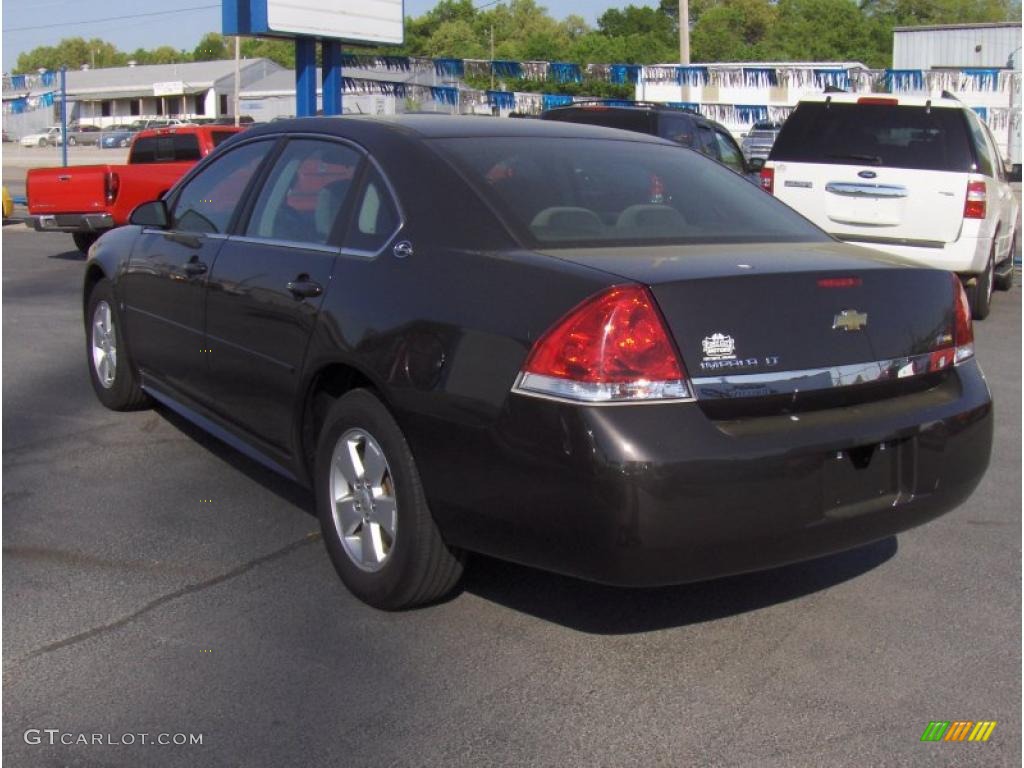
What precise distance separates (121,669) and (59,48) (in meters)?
153

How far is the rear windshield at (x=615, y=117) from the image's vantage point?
1357cm

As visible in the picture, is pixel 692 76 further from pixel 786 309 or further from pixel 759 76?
pixel 786 309

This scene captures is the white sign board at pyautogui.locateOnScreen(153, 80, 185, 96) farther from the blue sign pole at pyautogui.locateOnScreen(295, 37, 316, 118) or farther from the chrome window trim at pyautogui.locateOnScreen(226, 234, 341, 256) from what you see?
the chrome window trim at pyautogui.locateOnScreen(226, 234, 341, 256)

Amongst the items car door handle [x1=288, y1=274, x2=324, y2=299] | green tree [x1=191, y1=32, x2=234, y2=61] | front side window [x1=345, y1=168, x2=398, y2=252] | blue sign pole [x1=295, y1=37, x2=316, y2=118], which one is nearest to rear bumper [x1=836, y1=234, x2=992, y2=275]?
front side window [x1=345, y1=168, x2=398, y2=252]

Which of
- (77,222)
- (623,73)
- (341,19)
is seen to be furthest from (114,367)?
(623,73)

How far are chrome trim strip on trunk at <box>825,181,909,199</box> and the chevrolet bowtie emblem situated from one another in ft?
22.4

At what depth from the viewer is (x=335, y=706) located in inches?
136

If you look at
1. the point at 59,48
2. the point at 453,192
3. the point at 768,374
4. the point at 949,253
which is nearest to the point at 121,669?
the point at 453,192

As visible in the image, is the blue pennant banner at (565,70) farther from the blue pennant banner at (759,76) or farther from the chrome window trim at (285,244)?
the chrome window trim at (285,244)

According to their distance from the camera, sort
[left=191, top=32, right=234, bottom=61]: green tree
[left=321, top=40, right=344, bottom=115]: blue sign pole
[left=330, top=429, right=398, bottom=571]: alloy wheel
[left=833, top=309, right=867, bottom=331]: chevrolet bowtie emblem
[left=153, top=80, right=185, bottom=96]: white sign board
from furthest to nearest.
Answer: [left=191, top=32, right=234, bottom=61]: green tree < [left=153, top=80, right=185, bottom=96]: white sign board < [left=321, top=40, right=344, bottom=115]: blue sign pole < [left=330, top=429, right=398, bottom=571]: alloy wheel < [left=833, top=309, right=867, bottom=331]: chevrolet bowtie emblem

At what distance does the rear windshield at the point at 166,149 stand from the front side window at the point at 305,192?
11666 millimetres

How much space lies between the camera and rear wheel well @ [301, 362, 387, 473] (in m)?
4.18

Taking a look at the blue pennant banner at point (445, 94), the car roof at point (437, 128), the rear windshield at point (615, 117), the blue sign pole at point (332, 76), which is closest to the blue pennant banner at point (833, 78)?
the blue pennant banner at point (445, 94)

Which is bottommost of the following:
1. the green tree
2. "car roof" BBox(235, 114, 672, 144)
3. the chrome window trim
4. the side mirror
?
the chrome window trim
